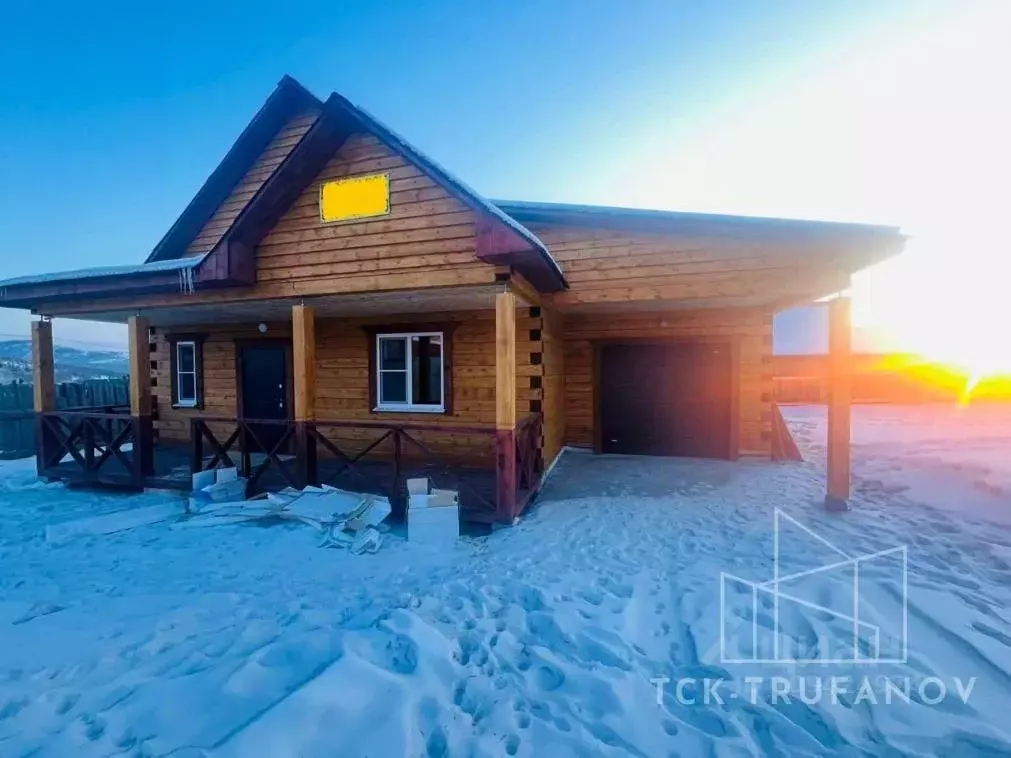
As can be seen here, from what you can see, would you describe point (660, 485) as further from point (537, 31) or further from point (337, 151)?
point (537, 31)

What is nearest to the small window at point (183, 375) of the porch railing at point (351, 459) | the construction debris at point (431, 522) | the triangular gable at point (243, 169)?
the porch railing at point (351, 459)

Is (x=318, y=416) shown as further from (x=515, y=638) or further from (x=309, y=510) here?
(x=515, y=638)

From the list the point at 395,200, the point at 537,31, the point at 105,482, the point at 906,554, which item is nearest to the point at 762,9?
the point at 537,31

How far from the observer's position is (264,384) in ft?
29.7

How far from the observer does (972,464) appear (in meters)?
6.30

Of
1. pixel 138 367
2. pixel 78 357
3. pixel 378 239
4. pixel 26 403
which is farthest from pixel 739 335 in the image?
pixel 78 357

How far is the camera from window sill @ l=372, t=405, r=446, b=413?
7.94 meters

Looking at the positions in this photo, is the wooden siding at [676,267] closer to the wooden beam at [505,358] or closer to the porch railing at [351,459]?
the wooden beam at [505,358]

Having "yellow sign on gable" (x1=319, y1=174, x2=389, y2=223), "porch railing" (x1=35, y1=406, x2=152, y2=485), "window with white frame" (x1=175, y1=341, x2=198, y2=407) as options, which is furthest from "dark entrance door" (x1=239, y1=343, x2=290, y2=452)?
"yellow sign on gable" (x1=319, y1=174, x2=389, y2=223)

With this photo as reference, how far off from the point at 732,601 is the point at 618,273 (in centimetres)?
442

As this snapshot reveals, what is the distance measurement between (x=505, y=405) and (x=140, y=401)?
5.83 metres

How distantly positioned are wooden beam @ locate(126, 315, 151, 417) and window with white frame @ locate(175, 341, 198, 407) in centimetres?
308

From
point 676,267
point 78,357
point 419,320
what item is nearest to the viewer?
point 676,267

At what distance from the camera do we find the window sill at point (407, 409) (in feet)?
26.1
